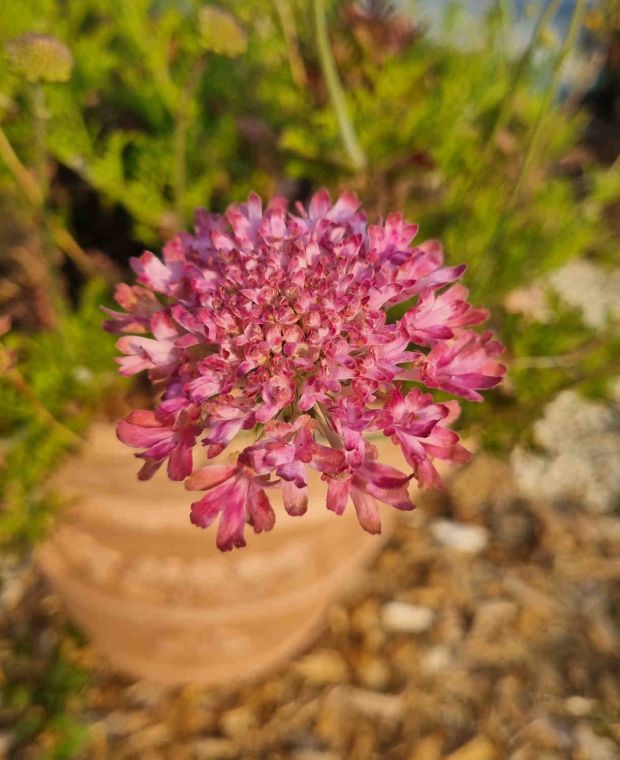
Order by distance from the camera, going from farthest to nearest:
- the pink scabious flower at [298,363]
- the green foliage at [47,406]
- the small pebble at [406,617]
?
1. the small pebble at [406,617]
2. the green foliage at [47,406]
3. the pink scabious flower at [298,363]

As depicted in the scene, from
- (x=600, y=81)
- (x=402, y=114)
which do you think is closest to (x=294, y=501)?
(x=402, y=114)

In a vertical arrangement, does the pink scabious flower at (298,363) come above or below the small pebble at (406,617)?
above

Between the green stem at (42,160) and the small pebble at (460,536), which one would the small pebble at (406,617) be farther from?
the green stem at (42,160)

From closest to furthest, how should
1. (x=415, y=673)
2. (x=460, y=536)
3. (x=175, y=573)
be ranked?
(x=175, y=573)
(x=415, y=673)
(x=460, y=536)

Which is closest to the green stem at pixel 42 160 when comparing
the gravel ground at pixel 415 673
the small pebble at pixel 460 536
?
the gravel ground at pixel 415 673

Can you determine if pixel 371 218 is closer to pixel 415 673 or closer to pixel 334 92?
pixel 334 92

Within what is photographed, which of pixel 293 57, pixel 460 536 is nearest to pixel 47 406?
pixel 293 57

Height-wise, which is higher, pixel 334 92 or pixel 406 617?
pixel 334 92
